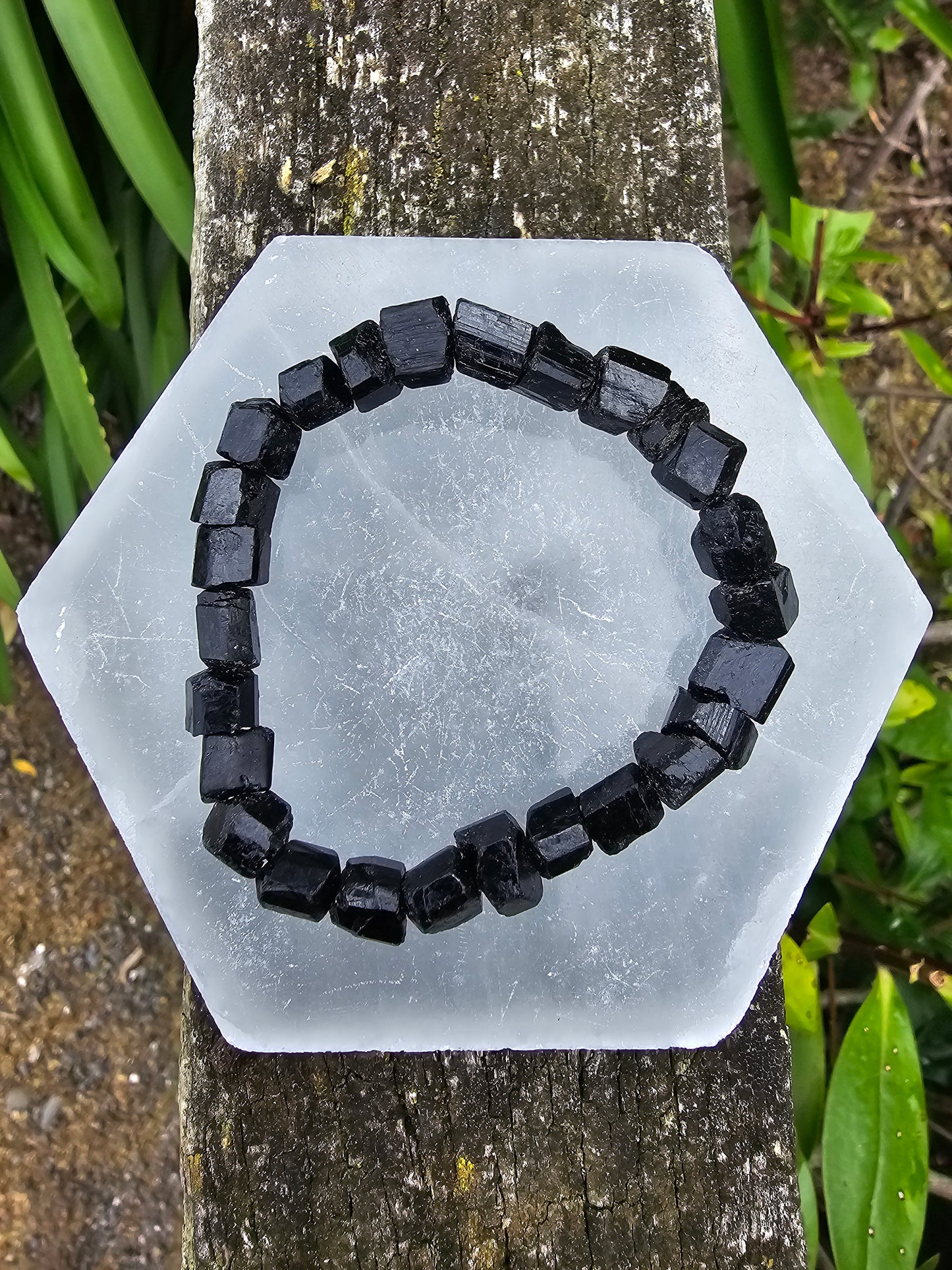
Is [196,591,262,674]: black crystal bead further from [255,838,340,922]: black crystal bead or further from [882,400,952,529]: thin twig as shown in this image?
[882,400,952,529]: thin twig

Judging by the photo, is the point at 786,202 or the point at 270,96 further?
the point at 786,202

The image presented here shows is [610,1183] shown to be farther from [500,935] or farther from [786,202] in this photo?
[786,202]

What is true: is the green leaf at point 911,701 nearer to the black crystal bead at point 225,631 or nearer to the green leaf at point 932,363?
the green leaf at point 932,363

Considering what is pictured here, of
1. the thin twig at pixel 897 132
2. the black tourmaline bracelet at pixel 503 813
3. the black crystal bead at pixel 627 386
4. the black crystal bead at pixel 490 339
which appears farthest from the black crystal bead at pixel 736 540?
the thin twig at pixel 897 132

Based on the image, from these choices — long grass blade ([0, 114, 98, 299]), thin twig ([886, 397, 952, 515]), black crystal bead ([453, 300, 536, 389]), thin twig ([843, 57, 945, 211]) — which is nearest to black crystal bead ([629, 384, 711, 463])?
black crystal bead ([453, 300, 536, 389])

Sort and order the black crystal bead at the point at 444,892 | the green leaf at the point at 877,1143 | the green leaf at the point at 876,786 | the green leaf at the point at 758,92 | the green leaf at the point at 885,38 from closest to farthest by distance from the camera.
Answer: the black crystal bead at the point at 444,892 → the green leaf at the point at 877,1143 → the green leaf at the point at 758,92 → the green leaf at the point at 876,786 → the green leaf at the point at 885,38

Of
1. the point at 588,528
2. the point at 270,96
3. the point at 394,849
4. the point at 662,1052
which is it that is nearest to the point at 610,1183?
the point at 662,1052
